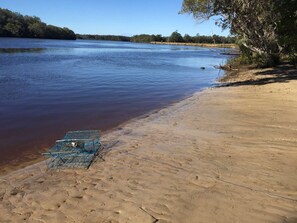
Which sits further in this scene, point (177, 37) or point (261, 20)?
point (177, 37)

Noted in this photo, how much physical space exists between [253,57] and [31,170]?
27.9 meters

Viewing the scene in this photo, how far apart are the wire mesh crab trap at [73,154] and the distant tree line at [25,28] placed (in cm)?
12634

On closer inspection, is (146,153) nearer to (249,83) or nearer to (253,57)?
(249,83)

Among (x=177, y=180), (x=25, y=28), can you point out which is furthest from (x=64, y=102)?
(x=25, y=28)

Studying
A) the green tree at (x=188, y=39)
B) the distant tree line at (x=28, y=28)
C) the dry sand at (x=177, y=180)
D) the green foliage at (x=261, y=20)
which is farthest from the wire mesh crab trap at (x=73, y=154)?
the green tree at (x=188, y=39)

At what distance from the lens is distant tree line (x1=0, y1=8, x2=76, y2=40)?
123 meters

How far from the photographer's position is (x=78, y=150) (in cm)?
844

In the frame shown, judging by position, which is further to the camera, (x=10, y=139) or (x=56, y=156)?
(x=10, y=139)

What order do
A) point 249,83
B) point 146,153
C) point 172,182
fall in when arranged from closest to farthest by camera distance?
1. point 172,182
2. point 146,153
3. point 249,83

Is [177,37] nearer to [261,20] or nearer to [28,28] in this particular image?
[28,28]

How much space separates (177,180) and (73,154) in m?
3.05

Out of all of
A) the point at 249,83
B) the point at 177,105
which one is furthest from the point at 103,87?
the point at 249,83

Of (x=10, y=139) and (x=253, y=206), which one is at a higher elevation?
(x=253, y=206)

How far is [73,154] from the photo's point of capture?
8.23 metres
